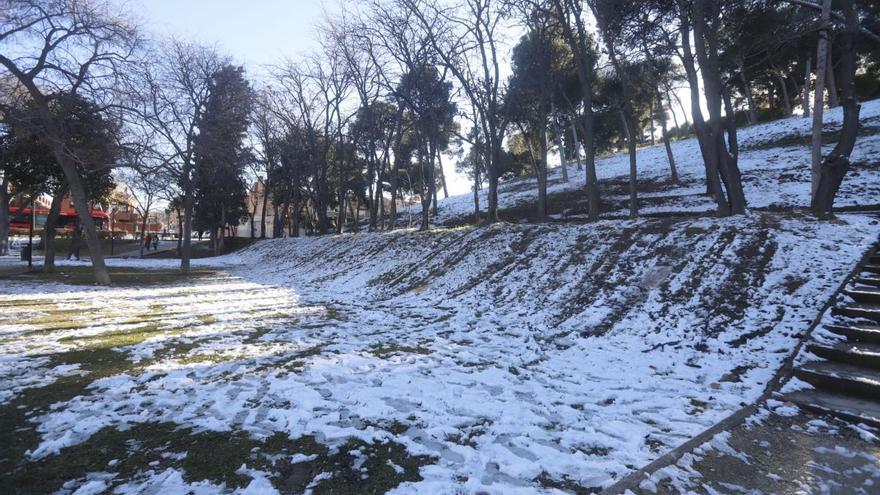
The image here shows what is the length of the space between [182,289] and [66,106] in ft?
19.5

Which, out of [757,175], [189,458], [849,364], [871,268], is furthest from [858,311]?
[757,175]

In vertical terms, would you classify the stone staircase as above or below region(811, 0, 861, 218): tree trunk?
below

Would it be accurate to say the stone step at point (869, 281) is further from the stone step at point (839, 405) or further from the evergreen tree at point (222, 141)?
the evergreen tree at point (222, 141)

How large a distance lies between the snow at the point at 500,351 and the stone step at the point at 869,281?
21cm

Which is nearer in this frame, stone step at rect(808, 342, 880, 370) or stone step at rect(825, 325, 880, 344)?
stone step at rect(808, 342, 880, 370)

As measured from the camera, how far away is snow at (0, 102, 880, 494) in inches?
132

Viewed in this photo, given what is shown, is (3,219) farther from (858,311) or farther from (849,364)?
(858,311)

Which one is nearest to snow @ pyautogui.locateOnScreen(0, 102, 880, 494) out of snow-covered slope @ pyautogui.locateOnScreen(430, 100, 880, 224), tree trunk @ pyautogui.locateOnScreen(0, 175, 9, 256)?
snow-covered slope @ pyautogui.locateOnScreen(430, 100, 880, 224)

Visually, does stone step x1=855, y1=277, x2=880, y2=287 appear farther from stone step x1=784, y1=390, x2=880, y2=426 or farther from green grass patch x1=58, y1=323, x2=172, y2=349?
green grass patch x1=58, y1=323, x2=172, y2=349

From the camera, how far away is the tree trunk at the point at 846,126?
25.2ft

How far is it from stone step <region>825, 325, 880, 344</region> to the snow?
0.39 metres

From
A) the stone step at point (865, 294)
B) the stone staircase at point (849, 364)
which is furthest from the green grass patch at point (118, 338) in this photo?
the stone step at point (865, 294)

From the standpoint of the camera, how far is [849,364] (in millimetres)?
4285

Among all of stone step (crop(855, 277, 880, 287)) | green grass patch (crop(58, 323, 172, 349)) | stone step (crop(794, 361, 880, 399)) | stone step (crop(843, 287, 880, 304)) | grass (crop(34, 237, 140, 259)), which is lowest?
stone step (crop(794, 361, 880, 399))
